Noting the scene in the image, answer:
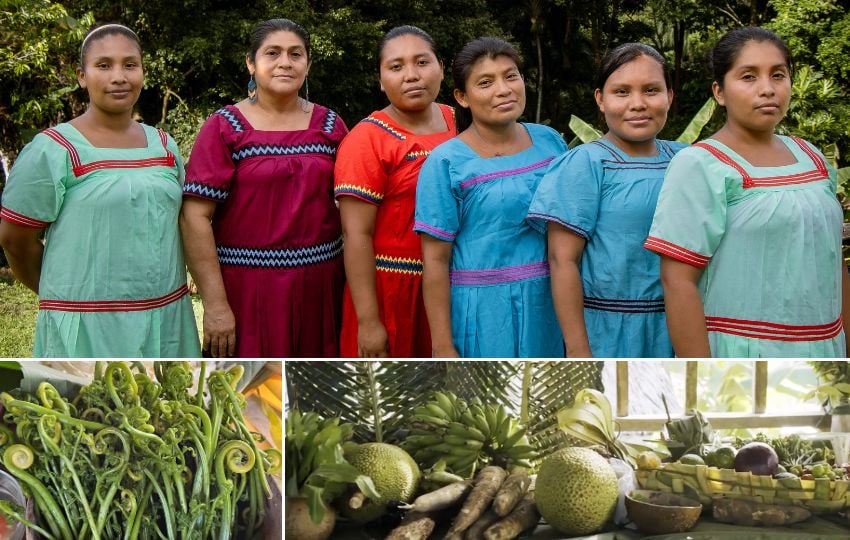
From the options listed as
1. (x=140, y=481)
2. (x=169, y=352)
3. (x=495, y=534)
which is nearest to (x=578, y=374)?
(x=495, y=534)

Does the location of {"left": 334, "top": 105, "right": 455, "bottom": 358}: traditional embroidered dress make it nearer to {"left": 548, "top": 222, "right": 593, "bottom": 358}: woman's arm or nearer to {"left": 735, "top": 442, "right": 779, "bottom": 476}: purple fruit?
{"left": 548, "top": 222, "right": 593, "bottom": 358}: woman's arm

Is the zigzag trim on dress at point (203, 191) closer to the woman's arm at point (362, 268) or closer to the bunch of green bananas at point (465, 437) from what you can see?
the woman's arm at point (362, 268)

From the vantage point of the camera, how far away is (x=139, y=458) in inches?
76.1

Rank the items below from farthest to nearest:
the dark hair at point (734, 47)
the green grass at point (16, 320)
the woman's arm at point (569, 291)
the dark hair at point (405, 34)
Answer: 1. the green grass at point (16, 320)
2. the dark hair at point (405, 34)
3. the woman's arm at point (569, 291)
4. the dark hair at point (734, 47)

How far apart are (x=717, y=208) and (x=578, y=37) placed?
17.3 meters

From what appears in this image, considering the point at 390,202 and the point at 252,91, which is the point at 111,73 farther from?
the point at 390,202

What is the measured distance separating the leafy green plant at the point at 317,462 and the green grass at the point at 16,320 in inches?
238

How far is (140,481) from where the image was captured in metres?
1.92

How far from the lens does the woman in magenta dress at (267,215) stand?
291cm

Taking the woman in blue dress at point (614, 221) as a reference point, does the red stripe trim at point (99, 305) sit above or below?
below

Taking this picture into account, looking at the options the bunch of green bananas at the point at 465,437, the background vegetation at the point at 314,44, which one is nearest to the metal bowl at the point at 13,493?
the bunch of green bananas at the point at 465,437

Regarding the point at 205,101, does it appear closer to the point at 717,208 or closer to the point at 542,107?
the point at 542,107

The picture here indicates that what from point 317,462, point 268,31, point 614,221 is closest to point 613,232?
point 614,221

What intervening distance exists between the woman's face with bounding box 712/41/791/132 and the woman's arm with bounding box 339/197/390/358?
3.57 ft
